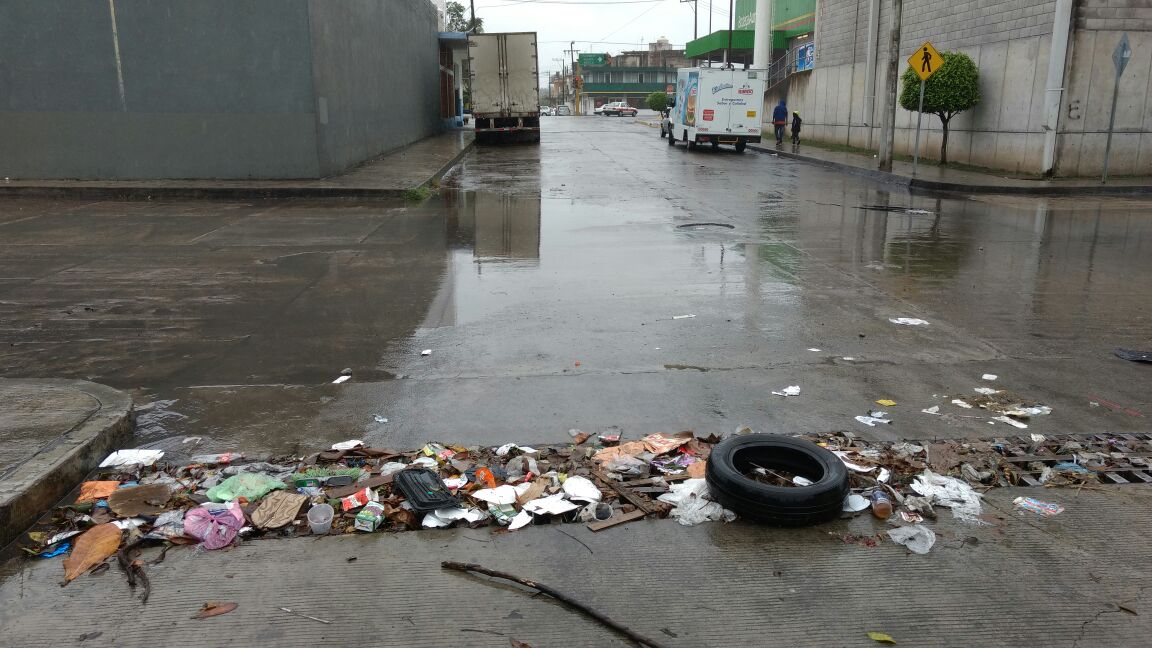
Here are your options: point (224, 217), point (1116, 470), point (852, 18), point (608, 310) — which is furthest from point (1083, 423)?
point (852, 18)

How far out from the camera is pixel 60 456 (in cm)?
429

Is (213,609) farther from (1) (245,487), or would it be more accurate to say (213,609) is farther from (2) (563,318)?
(2) (563,318)

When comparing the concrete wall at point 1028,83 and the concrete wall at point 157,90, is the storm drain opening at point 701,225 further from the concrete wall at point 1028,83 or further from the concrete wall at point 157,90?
the concrete wall at point 1028,83

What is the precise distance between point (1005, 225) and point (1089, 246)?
7.09ft

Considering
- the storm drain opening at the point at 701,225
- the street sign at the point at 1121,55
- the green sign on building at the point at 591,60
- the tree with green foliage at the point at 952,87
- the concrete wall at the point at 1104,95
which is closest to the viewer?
the storm drain opening at the point at 701,225

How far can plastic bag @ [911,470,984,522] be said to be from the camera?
411cm

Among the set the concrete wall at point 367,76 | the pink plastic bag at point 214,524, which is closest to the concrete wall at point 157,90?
the concrete wall at point 367,76

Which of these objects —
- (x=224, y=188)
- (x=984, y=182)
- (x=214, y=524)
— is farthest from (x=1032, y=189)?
(x=214, y=524)

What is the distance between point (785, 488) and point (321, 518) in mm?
2217

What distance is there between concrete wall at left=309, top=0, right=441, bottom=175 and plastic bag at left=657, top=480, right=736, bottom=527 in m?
15.9

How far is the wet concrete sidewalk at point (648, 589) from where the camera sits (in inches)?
125

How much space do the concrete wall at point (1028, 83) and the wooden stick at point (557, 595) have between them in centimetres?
2165

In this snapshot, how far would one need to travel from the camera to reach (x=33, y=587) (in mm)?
3475

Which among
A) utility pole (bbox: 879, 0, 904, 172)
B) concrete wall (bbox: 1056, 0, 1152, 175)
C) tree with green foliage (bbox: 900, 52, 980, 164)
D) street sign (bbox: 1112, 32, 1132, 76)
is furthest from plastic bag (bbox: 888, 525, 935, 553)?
tree with green foliage (bbox: 900, 52, 980, 164)
